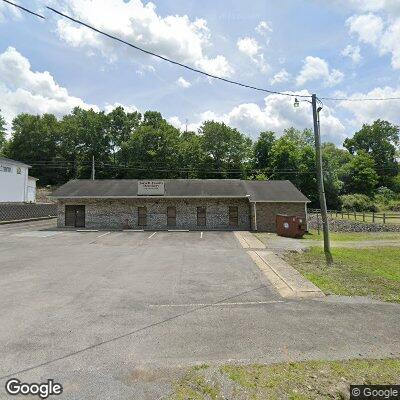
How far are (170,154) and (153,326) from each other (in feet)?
195

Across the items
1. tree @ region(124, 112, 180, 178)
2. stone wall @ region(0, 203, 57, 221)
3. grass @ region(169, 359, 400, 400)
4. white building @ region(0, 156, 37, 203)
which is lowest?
grass @ region(169, 359, 400, 400)

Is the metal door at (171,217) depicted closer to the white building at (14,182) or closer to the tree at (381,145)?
the white building at (14,182)

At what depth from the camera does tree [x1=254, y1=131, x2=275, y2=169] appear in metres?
67.9

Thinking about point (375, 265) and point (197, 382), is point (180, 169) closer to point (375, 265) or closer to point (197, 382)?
point (375, 265)

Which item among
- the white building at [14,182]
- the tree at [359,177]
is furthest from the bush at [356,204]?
the white building at [14,182]

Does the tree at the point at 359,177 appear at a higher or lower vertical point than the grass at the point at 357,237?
higher

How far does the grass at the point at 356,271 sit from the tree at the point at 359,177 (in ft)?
186

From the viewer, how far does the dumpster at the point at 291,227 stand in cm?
2436

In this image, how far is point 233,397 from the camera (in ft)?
14.3

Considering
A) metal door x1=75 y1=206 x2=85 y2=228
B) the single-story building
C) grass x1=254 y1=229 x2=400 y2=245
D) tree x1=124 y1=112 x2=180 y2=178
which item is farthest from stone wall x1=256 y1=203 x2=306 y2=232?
tree x1=124 y1=112 x2=180 y2=178

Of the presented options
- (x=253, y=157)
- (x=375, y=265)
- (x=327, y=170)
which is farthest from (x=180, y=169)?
(x=375, y=265)

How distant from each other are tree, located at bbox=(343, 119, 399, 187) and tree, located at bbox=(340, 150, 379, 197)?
1225 centimetres

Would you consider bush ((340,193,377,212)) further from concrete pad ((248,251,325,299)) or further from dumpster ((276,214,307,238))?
concrete pad ((248,251,325,299))

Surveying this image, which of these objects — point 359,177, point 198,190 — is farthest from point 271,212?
point 359,177
